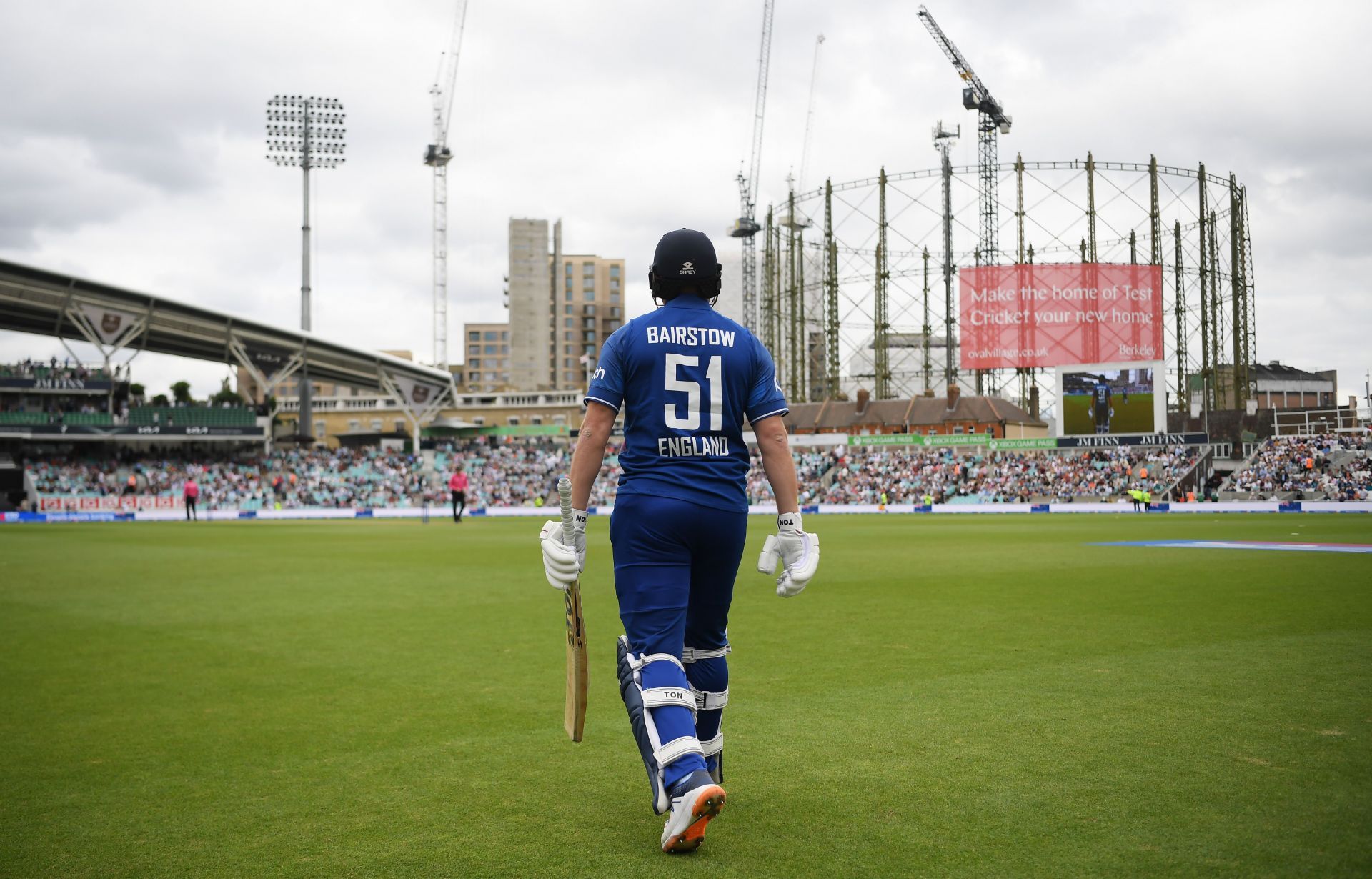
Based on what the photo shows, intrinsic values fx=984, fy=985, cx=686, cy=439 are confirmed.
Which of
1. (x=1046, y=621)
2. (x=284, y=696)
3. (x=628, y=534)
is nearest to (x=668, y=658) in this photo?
(x=628, y=534)

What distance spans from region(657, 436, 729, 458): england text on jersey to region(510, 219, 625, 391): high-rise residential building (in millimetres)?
145479

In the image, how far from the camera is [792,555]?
4.43 metres

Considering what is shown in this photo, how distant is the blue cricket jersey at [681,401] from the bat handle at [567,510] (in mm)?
227

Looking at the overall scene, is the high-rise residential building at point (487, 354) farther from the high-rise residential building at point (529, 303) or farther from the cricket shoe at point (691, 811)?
the cricket shoe at point (691, 811)

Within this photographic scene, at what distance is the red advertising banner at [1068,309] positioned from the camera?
224ft

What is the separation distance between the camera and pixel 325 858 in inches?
146

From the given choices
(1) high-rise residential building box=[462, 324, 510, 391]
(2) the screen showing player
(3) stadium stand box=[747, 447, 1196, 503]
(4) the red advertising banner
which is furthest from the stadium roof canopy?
(1) high-rise residential building box=[462, 324, 510, 391]

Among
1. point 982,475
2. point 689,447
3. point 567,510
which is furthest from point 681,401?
point 982,475

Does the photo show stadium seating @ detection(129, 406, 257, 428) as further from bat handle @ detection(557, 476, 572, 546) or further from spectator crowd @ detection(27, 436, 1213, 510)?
bat handle @ detection(557, 476, 572, 546)

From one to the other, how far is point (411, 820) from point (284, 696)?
3238 mm

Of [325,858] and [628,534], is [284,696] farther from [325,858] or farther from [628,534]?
[628,534]

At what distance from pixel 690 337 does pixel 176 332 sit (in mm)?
65463

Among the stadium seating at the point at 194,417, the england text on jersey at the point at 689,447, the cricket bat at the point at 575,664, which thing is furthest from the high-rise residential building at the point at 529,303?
the england text on jersey at the point at 689,447

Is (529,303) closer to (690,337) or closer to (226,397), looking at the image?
(226,397)
